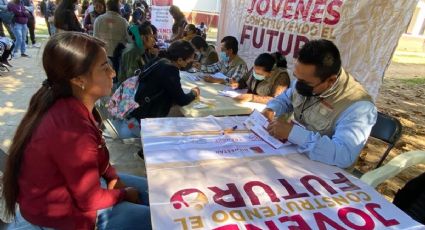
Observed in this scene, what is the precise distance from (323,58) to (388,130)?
3.09ft

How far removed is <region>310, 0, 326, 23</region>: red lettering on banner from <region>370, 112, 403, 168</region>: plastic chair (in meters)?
1.68

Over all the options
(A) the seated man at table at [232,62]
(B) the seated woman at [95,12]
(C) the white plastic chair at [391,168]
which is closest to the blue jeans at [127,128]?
(A) the seated man at table at [232,62]

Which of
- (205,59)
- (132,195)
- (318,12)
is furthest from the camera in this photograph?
(205,59)

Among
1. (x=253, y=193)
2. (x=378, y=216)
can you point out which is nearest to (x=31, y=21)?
(x=253, y=193)

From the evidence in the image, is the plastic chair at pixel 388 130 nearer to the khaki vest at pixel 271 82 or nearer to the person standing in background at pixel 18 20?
the khaki vest at pixel 271 82

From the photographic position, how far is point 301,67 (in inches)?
78.0

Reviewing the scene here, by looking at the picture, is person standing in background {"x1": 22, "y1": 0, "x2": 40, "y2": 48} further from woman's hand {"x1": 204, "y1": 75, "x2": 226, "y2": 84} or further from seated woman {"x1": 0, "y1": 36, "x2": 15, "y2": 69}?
woman's hand {"x1": 204, "y1": 75, "x2": 226, "y2": 84}

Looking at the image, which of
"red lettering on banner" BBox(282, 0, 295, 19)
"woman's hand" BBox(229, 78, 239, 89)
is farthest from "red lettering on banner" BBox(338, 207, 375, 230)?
"red lettering on banner" BBox(282, 0, 295, 19)

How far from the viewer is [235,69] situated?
4.32m

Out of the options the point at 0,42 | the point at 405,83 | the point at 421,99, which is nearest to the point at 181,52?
the point at 0,42

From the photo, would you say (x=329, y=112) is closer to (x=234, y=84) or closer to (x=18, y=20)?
(x=234, y=84)

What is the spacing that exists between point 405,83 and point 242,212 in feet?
31.9

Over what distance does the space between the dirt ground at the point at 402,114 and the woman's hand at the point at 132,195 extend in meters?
2.48

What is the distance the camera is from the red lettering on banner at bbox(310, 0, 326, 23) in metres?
3.67
